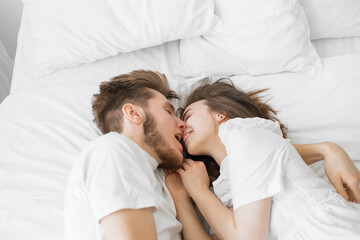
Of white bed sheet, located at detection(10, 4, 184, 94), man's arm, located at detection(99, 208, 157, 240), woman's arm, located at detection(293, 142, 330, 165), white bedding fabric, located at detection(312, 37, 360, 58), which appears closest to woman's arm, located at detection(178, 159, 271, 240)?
man's arm, located at detection(99, 208, 157, 240)

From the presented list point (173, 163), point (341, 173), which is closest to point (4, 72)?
point (173, 163)

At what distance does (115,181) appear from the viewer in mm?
919

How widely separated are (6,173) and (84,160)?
1.36ft

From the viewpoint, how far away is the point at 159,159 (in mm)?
1229

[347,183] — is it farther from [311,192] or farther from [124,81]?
[124,81]

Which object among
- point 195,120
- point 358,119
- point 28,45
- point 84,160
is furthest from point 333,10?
point 28,45

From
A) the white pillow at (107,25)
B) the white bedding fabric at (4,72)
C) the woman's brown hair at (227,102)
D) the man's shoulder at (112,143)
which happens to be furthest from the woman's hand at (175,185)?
the white bedding fabric at (4,72)

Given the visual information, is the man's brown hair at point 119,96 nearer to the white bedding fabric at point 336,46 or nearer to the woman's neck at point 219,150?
the woman's neck at point 219,150

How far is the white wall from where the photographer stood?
2.02m

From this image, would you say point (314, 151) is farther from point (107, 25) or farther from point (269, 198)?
point (107, 25)

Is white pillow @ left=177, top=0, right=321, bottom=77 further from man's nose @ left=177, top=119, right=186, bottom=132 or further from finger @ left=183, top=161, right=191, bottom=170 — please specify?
finger @ left=183, top=161, right=191, bottom=170

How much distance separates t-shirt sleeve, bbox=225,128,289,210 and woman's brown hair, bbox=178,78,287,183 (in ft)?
0.89

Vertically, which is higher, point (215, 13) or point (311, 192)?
point (215, 13)

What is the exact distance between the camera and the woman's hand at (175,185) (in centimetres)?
122
